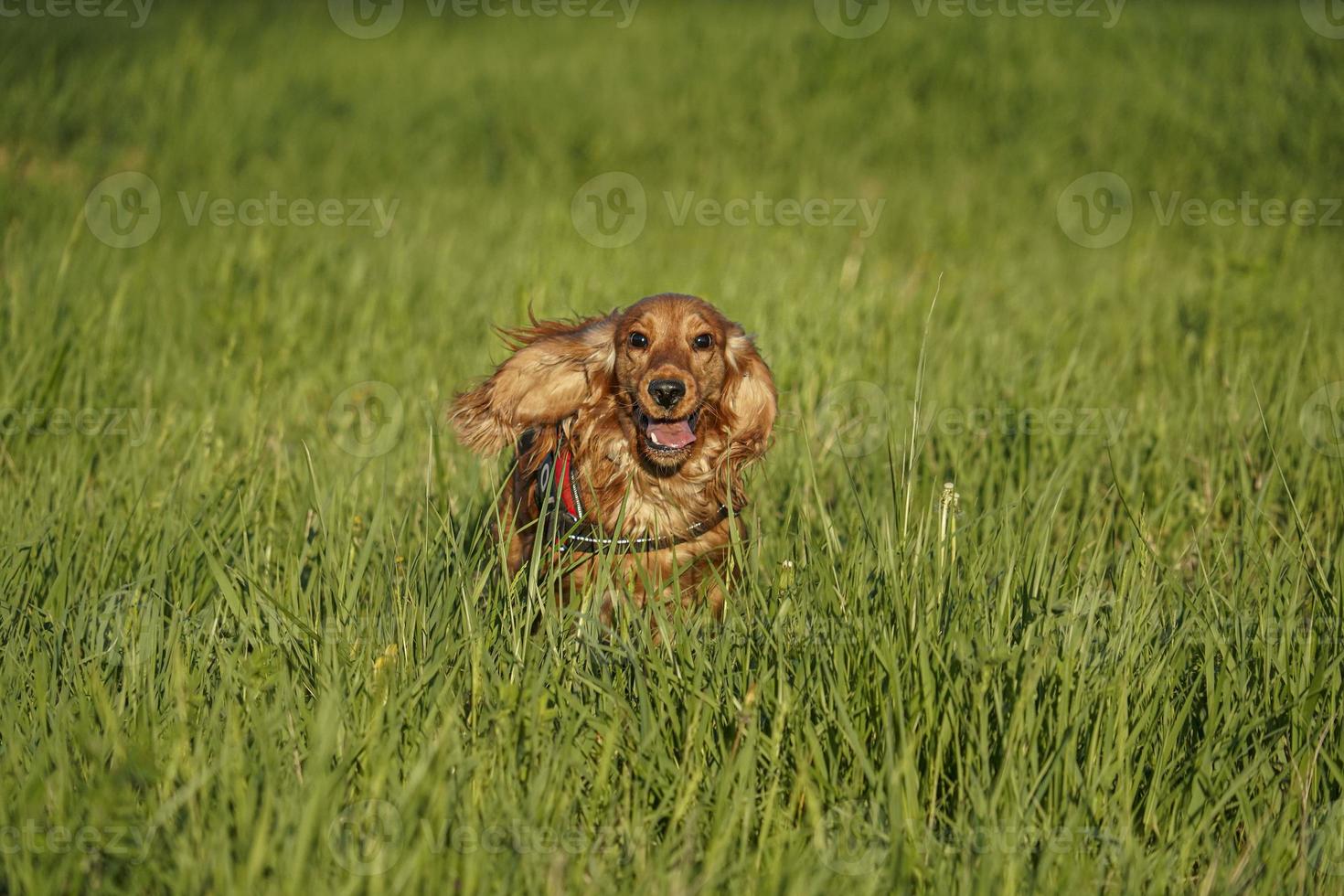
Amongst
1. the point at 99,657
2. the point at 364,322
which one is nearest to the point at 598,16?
the point at 364,322

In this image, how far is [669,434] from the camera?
289cm

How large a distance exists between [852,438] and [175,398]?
2.37m

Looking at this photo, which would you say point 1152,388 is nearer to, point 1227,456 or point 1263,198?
point 1227,456

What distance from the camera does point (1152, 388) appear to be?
4.34 m

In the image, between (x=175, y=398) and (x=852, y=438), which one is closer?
(x=852, y=438)

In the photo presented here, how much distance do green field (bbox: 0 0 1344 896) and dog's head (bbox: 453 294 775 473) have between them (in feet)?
0.58
